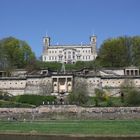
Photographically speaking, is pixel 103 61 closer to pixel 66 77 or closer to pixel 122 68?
pixel 122 68

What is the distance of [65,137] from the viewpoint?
46.1m

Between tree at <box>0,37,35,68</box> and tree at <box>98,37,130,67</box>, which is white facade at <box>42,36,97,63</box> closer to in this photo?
tree at <box>0,37,35,68</box>

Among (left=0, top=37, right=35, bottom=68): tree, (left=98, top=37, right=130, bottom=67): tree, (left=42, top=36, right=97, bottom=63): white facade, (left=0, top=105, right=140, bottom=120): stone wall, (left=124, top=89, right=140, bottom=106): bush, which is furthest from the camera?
(left=42, top=36, right=97, bottom=63): white facade

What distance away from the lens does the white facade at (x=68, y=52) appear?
16788 centimetres

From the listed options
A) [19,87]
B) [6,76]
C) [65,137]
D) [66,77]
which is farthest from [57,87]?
[65,137]

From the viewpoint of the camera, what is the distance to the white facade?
551 ft

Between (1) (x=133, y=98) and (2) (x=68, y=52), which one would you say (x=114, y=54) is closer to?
(1) (x=133, y=98)

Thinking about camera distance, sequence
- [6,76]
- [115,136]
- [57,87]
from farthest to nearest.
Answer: [6,76]
[57,87]
[115,136]

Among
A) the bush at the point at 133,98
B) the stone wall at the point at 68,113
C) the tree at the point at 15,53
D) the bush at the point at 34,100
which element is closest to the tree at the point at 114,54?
the tree at the point at 15,53

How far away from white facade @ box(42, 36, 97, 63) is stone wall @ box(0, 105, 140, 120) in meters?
94.0

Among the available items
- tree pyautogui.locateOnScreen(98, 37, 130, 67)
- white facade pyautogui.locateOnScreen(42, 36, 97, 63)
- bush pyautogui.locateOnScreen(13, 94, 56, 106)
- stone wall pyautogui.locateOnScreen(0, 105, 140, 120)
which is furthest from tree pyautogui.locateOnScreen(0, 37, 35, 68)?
stone wall pyautogui.locateOnScreen(0, 105, 140, 120)

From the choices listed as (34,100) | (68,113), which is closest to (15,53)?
(34,100)

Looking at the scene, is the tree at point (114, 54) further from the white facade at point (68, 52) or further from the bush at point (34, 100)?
the white facade at point (68, 52)

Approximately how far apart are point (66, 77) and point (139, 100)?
23.5 meters
